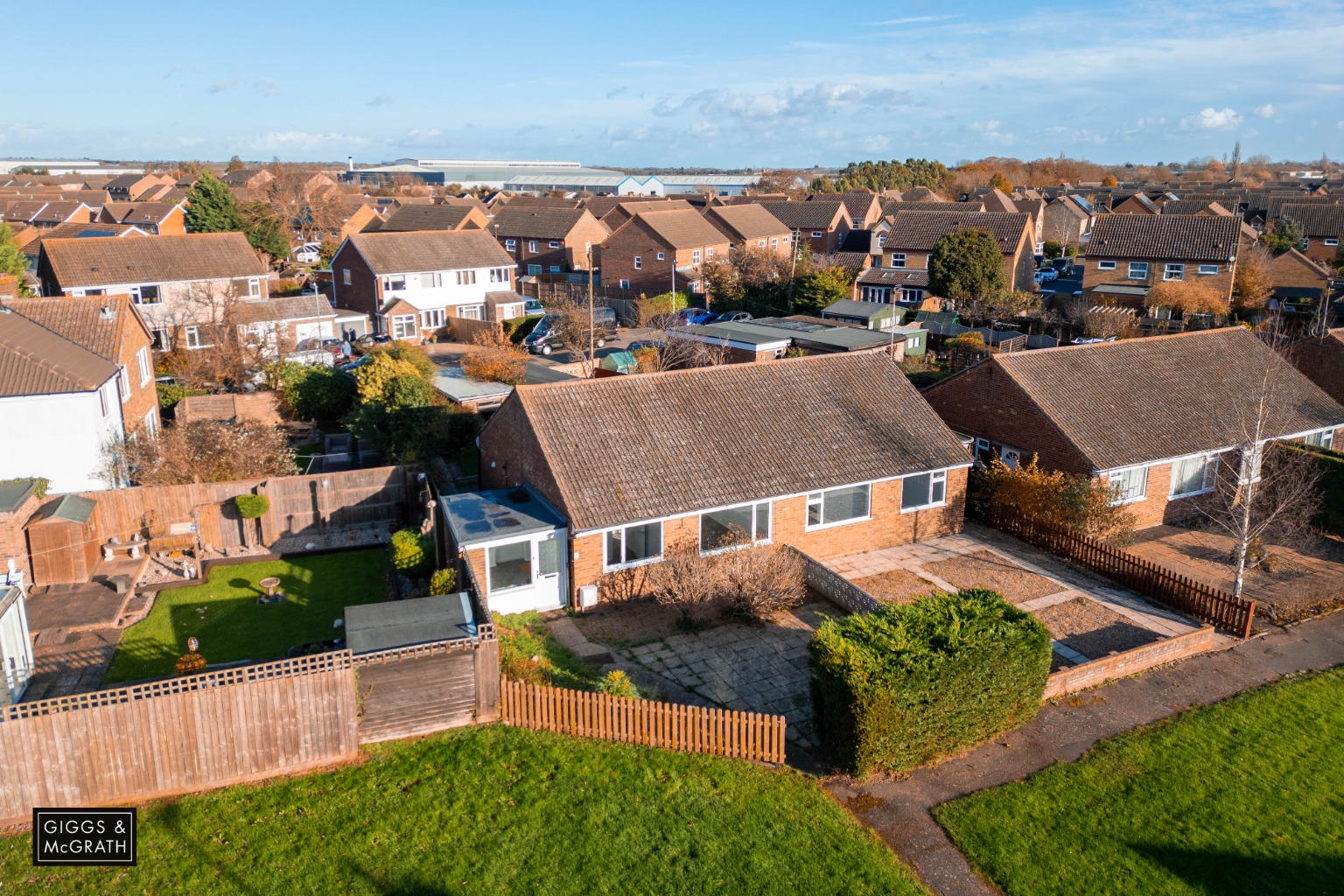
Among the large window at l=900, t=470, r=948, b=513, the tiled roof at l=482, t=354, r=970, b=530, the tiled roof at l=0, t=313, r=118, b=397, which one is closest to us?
the tiled roof at l=482, t=354, r=970, b=530

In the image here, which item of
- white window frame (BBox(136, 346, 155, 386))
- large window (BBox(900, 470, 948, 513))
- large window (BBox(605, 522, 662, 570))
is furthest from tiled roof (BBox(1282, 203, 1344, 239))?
white window frame (BBox(136, 346, 155, 386))

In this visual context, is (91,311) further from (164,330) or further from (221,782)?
(221,782)

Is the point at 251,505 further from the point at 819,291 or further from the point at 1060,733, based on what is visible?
the point at 819,291

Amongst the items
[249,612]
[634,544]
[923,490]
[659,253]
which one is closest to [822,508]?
[923,490]

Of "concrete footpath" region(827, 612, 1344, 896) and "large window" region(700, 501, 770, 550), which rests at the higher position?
"large window" region(700, 501, 770, 550)

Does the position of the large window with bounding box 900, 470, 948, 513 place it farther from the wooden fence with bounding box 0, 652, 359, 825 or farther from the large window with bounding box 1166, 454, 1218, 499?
the wooden fence with bounding box 0, 652, 359, 825

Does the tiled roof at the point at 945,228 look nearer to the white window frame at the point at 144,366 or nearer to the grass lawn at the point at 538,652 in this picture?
the white window frame at the point at 144,366

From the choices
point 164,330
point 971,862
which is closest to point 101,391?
point 164,330
